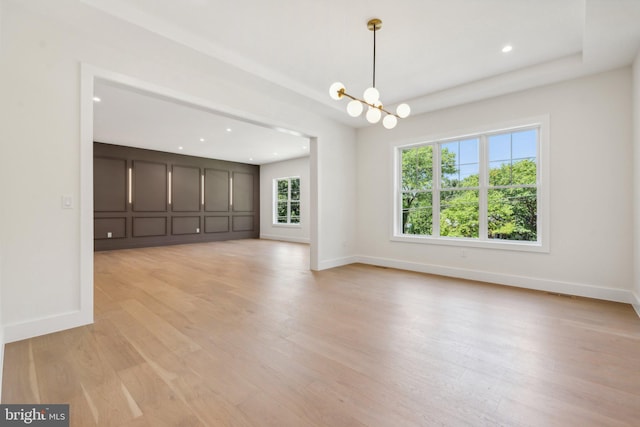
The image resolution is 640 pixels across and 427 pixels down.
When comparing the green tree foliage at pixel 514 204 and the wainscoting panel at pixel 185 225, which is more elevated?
the green tree foliage at pixel 514 204

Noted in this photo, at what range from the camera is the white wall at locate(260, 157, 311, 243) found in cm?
960

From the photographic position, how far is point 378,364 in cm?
196

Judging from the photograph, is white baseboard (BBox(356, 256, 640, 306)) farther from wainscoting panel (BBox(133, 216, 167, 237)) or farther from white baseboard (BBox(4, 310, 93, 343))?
wainscoting panel (BBox(133, 216, 167, 237))

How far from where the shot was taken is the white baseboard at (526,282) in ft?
11.1

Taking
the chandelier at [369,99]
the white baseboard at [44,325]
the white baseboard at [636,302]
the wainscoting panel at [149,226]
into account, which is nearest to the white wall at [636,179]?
the white baseboard at [636,302]

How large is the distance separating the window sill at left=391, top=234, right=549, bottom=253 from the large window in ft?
0.04

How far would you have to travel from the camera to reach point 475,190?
4512 millimetres

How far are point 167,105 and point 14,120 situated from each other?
275cm

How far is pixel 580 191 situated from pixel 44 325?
5.79m

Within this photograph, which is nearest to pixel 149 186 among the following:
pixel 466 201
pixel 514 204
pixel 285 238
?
pixel 285 238

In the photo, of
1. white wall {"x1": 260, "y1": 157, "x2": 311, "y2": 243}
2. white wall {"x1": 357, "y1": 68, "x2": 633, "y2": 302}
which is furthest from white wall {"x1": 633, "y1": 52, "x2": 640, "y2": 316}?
white wall {"x1": 260, "y1": 157, "x2": 311, "y2": 243}

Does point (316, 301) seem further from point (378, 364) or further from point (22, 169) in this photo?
point (22, 169)

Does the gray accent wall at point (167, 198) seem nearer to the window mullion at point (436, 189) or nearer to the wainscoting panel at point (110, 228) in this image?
the wainscoting panel at point (110, 228)

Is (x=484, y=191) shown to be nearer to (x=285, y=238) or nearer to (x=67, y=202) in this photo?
(x=67, y=202)
